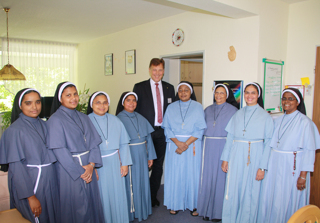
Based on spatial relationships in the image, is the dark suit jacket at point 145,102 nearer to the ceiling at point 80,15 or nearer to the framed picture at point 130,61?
the ceiling at point 80,15

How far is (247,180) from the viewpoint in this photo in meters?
2.52

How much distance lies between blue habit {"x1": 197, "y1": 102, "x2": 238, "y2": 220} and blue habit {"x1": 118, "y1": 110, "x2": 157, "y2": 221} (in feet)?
2.25

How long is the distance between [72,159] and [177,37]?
2.86m

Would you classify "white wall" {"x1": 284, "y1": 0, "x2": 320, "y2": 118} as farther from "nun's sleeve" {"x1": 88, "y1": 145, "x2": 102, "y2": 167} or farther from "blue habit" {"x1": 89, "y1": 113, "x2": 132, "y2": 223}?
"nun's sleeve" {"x1": 88, "y1": 145, "x2": 102, "y2": 167}

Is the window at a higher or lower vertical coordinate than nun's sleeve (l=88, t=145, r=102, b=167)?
higher

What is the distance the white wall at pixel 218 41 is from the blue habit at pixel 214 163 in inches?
30.5

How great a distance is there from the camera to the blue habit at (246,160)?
2.49 metres

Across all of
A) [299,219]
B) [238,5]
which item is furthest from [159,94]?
[299,219]

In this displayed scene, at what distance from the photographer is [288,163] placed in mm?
2314

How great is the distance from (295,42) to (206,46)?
4.14ft

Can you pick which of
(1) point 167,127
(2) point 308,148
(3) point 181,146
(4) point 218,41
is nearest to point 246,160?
(2) point 308,148

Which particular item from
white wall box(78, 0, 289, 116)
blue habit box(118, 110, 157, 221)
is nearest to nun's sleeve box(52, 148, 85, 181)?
blue habit box(118, 110, 157, 221)

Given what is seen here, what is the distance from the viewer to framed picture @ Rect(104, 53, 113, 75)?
586 centimetres

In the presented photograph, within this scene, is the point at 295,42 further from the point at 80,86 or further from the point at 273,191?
the point at 80,86
